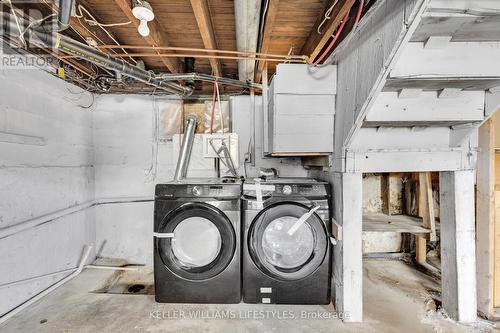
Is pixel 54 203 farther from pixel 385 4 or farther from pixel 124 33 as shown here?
pixel 385 4

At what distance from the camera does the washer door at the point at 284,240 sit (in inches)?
73.3

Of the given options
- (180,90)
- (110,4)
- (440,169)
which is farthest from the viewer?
(180,90)

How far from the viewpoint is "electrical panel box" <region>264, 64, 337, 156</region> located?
181 centimetres

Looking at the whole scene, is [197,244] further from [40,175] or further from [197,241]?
[40,175]

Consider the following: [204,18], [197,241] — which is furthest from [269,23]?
[197,241]

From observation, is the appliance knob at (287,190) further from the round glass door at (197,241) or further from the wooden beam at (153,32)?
the wooden beam at (153,32)

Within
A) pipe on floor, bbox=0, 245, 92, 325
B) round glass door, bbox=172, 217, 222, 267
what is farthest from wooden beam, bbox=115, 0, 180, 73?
pipe on floor, bbox=0, 245, 92, 325

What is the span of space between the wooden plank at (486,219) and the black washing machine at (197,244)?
1.77 meters

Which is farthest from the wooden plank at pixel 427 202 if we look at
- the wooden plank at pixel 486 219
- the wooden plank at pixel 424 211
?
the wooden plank at pixel 486 219

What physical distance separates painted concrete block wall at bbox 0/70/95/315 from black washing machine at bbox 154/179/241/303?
1080mm

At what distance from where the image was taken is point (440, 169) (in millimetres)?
1727

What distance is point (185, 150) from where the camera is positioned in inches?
107

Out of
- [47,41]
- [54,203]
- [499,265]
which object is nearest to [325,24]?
[47,41]

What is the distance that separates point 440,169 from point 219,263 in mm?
1739
